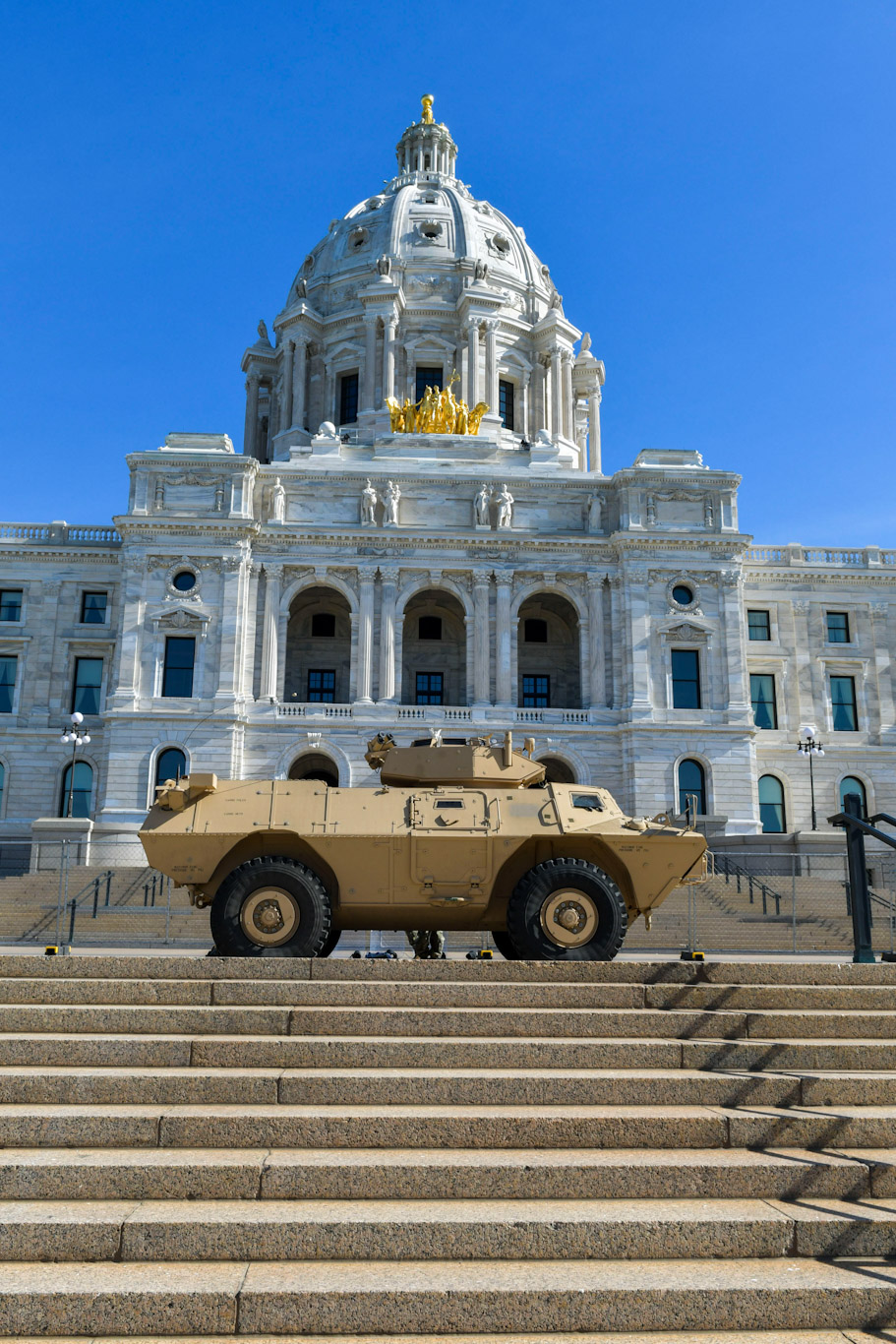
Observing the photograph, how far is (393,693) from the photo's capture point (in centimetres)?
4128

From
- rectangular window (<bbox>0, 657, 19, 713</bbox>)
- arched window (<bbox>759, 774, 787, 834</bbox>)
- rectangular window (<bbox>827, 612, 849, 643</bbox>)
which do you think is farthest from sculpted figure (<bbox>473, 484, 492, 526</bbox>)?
rectangular window (<bbox>0, 657, 19, 713</bbox>)

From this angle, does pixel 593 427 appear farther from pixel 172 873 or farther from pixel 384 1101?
pixel 384 1101

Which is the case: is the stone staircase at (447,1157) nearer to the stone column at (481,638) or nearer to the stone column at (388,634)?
the stone column at (388,634)

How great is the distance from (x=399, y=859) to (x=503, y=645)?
3016 centimetres

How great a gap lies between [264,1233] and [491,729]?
3505 centimetres

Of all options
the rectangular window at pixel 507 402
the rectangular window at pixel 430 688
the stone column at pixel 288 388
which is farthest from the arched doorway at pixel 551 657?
the stone column at pixel 288 388

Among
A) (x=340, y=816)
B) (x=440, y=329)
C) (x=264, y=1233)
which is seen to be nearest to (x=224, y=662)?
(x=440, y=329)

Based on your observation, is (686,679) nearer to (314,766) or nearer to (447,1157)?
(314,766)

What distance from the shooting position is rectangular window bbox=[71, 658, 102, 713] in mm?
45562

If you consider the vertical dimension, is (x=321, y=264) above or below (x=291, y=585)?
above

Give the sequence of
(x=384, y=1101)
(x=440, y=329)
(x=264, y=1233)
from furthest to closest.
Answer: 1. (x=440, y=329)
2. (x=384, y=1101)
3. (x=264, y=1233)

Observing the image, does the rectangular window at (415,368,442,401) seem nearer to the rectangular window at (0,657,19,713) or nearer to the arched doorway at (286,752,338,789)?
the arched doorway at (286,752,338,789)

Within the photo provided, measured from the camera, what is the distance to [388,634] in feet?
137

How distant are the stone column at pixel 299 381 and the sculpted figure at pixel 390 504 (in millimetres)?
15953
